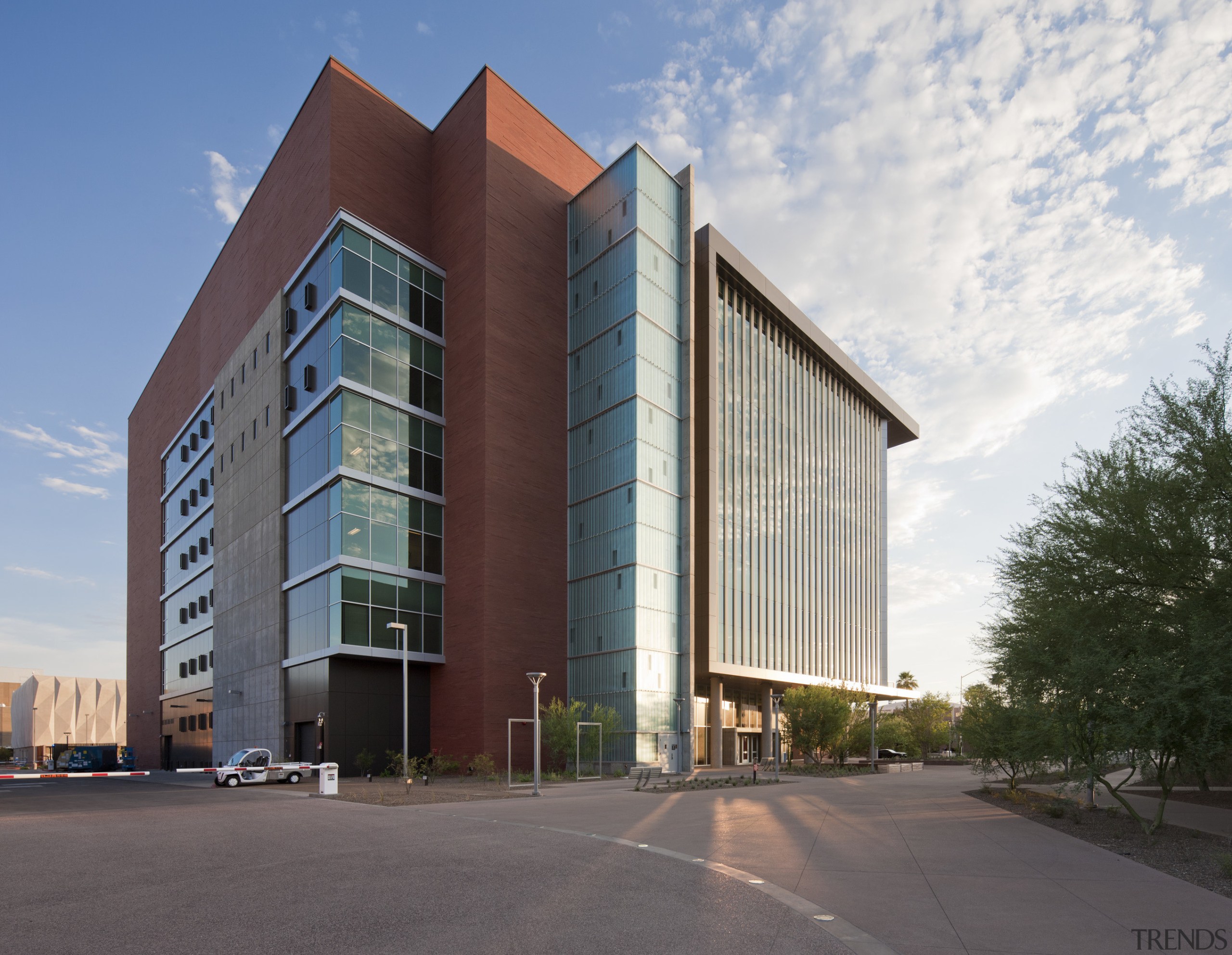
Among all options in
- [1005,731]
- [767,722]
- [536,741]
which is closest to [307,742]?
[536,741]

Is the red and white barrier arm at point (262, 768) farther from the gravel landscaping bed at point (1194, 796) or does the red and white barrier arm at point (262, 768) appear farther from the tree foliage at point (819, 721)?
the gravel landscaping bed at point (1194, 796)

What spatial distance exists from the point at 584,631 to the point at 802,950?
39.0 metres

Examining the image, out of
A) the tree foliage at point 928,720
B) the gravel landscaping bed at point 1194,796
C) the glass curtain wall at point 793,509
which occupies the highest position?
the glass curtain wall at point 793,509

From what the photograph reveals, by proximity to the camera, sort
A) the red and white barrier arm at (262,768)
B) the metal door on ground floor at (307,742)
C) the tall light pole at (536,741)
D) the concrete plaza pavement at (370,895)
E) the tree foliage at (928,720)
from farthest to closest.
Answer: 1. the tree foliage at (928,720)
2. the metal door on ground floor at (307,742)
3. the red and white barrier arm at (262,768)
4. the tall light pole at (536,741)
5. the concrete plaza pavement at (370,895)

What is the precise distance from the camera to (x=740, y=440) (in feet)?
184

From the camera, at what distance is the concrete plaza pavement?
8312 mm

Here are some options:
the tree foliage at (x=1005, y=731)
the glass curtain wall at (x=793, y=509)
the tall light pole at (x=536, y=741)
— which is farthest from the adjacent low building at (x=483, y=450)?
the tree foliage at (x=1005, y=731)

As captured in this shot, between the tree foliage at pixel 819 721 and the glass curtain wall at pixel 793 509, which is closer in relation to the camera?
the tree foliage at pixel 819 721

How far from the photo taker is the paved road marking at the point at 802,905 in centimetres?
819

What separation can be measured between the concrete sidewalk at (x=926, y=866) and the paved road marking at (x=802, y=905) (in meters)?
0.14

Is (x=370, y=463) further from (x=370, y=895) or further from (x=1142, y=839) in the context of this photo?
(x=1142, y=839)

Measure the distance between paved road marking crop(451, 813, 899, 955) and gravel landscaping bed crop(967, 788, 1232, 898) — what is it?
5330 millimetres

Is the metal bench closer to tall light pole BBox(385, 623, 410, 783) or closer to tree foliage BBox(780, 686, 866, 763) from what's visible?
tree foliage BBox(780, 686, 866, 763)

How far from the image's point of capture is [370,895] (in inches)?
Result: 405
